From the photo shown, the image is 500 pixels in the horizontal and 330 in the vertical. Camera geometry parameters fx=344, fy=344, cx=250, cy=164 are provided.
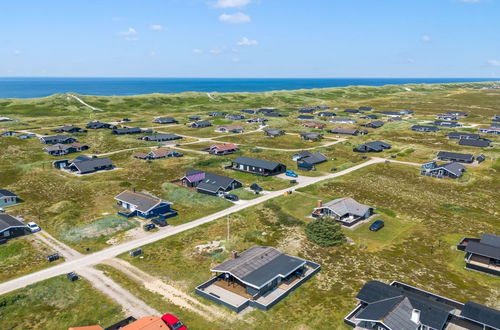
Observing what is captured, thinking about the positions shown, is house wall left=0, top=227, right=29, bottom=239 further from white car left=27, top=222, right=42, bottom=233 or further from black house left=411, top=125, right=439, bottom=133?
black house left=411, top=125, right=439, bottom=133

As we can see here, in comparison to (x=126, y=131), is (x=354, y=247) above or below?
below

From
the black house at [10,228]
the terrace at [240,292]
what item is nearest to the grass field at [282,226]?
the terrace at [240,292]

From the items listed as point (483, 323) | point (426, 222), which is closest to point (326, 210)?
point (426, 222)

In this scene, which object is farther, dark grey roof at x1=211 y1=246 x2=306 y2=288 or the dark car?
the dark car

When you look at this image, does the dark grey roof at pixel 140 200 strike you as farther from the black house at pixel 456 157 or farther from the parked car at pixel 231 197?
the black house at pixel 456 157

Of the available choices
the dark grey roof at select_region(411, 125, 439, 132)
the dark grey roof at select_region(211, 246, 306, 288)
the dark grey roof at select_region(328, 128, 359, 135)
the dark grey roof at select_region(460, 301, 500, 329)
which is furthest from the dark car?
the dark grey roof at select_region(411, 125, 439, 132)

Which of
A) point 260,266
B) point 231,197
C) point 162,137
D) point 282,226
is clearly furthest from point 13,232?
point 162,137

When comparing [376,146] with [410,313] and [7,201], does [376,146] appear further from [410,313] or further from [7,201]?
[7,201]
